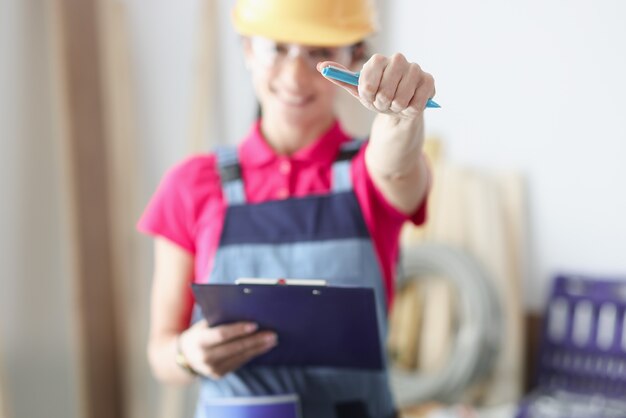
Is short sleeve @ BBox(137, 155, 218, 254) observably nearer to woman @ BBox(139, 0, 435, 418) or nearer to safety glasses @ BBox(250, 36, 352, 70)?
woman @ BBox(139, 0, 435, 418)

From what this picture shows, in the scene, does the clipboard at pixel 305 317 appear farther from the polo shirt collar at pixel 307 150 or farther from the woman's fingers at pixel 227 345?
the polo shirt collar at pixel 307 150

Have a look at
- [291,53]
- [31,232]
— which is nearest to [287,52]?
[291,53]

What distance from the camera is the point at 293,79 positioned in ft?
2.66

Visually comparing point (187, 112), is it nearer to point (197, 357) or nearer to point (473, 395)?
Result: point (473, 395)

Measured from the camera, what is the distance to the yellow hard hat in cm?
79

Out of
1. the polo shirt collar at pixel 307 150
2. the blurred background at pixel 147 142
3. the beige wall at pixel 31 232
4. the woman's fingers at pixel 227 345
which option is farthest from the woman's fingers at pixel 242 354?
the beige wall at pixel 31 232

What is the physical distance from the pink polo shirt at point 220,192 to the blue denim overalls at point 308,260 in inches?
0.8

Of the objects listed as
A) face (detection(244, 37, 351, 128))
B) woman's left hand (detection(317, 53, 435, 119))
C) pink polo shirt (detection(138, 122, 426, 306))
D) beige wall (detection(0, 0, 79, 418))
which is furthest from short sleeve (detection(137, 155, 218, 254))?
beige wall (detection(0, 0, 79, 418))

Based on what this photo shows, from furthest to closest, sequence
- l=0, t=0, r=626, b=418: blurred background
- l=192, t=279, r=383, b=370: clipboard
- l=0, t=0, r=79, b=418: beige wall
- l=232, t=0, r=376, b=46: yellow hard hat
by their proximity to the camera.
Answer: l=0, t=0, r=79, b=418: beige wall
l=0, t=0, r=626, b=418: blurred background
l=232, t=0, r=376, b=46: yellow hard hat
l=192, t=279, r=383, b=370: clipboard

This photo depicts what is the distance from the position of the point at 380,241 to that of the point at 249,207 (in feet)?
0.54

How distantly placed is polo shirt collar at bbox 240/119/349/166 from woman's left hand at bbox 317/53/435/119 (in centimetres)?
35

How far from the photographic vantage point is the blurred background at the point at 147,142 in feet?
4.25

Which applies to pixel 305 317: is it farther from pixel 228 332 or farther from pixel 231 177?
pixel 231 177

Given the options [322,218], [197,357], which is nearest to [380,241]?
[322,218]
